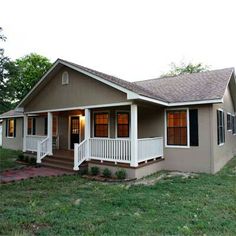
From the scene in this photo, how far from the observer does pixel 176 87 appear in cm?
1158

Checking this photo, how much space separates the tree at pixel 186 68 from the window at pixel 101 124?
3045cm

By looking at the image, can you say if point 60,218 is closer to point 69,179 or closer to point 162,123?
point 69,179

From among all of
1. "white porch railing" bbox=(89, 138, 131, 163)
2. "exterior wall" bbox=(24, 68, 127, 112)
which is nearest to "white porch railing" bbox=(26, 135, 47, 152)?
"exterior wall" bbox=(24, 68, 127, 112)

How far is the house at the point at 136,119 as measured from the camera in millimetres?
8695

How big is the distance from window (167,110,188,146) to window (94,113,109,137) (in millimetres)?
3134

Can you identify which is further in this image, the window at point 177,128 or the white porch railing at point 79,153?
the window at point 177,128

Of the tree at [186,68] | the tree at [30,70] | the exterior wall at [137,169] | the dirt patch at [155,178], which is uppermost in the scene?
the tree at [186,68]

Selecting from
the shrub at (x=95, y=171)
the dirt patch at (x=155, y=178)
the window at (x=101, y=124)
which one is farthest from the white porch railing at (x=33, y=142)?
the dirt patch at (x=155, y=178)

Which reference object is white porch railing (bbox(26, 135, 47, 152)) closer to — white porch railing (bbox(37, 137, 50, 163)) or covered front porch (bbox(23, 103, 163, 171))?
covered front porch (bbox(23, 103, 163, 171))

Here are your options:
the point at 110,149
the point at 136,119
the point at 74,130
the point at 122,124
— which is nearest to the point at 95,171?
the point at 110,149

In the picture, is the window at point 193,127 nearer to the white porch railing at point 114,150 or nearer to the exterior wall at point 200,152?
the exterior wall at point 200,152

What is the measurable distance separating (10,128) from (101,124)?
10.5 m

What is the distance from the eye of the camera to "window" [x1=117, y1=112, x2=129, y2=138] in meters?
11.0

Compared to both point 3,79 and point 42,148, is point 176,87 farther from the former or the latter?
point 3,79
